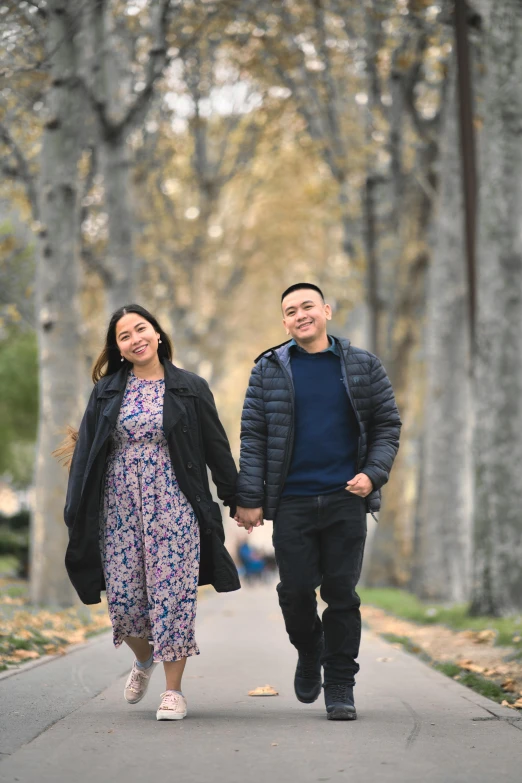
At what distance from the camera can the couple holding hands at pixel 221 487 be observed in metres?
6.22

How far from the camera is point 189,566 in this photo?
20.5ft

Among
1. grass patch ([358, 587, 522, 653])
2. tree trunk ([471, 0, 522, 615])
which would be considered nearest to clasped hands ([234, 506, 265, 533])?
grass patch ([358, 587, 522, 653])

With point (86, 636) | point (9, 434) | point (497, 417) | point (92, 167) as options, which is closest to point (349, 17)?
point (92, 167)

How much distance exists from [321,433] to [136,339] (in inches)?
41.8

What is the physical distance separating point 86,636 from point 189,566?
526cm

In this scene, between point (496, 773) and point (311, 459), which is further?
point (311, 459)

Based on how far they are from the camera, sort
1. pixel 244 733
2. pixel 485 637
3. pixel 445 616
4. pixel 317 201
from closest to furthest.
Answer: pixel 244 733 → pixel 485 637 → pixel 445 616 → pixel 317 201

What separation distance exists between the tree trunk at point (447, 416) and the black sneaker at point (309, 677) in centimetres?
1115

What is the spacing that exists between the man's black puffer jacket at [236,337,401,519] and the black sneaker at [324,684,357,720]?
908mm

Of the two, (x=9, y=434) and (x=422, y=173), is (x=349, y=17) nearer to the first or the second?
(x=422, y=173)

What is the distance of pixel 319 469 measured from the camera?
6.34m

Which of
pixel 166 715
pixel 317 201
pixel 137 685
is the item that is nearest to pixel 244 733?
pixel 166 715

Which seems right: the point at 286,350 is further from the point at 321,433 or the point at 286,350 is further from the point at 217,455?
the point at 217,455

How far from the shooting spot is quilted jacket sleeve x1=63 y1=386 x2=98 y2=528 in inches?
245
